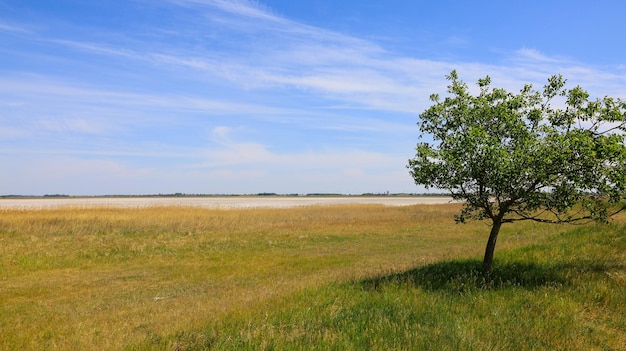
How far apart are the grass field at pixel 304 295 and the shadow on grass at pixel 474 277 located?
0.24ft

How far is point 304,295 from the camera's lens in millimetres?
12555

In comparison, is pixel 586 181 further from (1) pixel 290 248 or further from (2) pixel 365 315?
(1) pixel 290 248

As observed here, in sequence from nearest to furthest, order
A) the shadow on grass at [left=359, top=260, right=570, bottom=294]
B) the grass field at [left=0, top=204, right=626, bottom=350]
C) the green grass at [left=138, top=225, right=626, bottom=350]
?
the green grass at [left=138, top=225, right=626, bottom=350] → the grass field at [left=0, top=204, right=626, bottom=350] → the shadow on grass at [left=359, top=260, right=570, bottom=294]

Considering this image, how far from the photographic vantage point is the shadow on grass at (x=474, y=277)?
1320 cm

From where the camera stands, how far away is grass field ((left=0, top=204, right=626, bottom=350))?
29.5 feet

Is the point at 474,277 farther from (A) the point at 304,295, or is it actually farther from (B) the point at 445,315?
(A) the point at 304,295

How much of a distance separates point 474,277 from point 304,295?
5608mm

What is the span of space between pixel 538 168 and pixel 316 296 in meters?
7.77

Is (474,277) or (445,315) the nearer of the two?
(445,315)

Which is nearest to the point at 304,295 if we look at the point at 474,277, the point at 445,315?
the point at 445,315

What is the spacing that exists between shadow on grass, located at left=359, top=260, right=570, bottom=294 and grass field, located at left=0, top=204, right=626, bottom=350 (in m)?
0.07

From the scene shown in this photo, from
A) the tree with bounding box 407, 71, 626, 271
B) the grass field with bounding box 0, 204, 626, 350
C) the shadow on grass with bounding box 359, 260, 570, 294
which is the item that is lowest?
the grass field with bounding box 0, 204, 626, 350

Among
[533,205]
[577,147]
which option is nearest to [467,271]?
[533,205]

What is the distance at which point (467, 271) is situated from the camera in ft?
50.9
